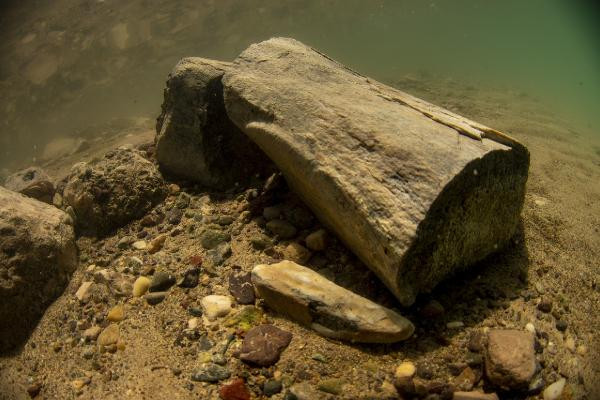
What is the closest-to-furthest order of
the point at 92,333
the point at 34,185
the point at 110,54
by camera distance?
the point at 92,333, the point at 34,185, the point at 110,54

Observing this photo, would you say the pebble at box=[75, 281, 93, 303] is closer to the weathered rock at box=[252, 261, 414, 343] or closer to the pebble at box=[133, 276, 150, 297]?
the pebble at box=[133, 276, 150, 297]

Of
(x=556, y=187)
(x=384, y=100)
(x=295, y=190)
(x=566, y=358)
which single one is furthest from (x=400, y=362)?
(x=556, y=187)

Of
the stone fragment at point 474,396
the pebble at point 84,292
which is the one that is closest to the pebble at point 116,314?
the pebble at point 84,292

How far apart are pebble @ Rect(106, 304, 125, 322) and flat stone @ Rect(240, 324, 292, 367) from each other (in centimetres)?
106

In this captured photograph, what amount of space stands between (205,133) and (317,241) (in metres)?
1.65

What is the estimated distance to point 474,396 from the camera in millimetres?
1732

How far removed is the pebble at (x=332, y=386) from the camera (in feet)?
5.95

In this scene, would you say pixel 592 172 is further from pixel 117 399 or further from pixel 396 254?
pixel 117 399

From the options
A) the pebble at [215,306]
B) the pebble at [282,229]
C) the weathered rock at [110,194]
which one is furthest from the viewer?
the weathered rock at [110,194]

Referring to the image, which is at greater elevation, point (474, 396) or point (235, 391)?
point (474, 396)

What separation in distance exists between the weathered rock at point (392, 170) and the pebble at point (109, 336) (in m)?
1.67

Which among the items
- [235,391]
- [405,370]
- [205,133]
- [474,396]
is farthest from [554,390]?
[205,133]

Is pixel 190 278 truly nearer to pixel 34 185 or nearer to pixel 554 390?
pixel 554 390

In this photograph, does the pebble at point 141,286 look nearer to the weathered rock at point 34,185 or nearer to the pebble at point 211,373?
the pebble at point 211,373
